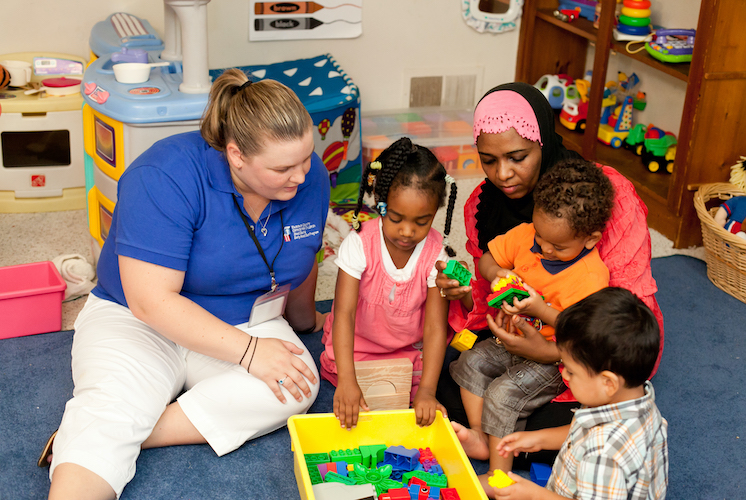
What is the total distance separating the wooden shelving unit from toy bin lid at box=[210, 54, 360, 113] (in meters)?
0.98

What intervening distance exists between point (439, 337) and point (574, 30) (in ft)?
6.15

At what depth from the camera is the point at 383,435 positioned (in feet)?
4.97

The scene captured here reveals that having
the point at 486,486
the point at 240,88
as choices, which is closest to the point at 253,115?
the point at 240,88

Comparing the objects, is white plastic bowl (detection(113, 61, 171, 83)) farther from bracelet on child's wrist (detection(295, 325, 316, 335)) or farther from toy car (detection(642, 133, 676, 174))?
toy car (detection(642, 133, 676, 174))

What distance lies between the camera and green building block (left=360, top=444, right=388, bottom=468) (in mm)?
1469

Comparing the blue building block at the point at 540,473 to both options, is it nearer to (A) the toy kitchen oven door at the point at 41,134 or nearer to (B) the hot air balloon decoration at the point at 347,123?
(B) the hot air balloon decoration at the point at 347,123

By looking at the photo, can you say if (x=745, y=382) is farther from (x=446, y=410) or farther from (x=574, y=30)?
(x=574, y=30)

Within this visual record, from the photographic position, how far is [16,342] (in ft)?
6.15

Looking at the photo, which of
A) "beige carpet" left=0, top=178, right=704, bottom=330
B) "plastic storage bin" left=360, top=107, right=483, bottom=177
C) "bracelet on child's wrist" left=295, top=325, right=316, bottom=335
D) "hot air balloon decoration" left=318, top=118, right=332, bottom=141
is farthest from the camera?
"plastic storage bin" left=360, top=107, right=483, bottom=177

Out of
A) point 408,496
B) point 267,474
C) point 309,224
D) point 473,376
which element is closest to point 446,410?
point 473,376

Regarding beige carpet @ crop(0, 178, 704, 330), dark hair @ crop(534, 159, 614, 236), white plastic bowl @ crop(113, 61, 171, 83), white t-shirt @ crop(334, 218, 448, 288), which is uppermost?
white plastic bowl @ crop(113, 61, 171, 83)

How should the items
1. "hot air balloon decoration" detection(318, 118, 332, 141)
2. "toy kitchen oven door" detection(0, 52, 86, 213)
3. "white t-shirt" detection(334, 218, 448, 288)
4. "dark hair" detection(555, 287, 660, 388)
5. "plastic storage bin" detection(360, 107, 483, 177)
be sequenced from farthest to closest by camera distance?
"plastic storage bin" detection(360, 107, 483, 177)
"hot air balloon decoration" detection(318, 118, 332, 141)
"toy kitchen oven door" detection(0, 52, 86, 213)
"white t-shirt" detection(334, 218, 448, 288)
"dark hair" detection(555, 287, 660, 388)

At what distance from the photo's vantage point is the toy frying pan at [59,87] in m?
2.48

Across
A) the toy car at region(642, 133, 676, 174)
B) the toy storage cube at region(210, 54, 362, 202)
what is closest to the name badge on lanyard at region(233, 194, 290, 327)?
the toy storage cube at region(210, 54, 362, 202)
